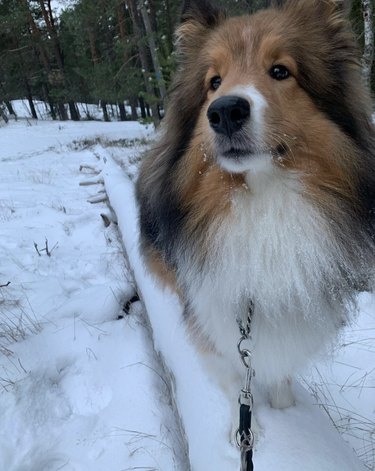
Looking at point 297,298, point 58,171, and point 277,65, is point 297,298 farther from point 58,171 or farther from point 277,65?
point 58,171

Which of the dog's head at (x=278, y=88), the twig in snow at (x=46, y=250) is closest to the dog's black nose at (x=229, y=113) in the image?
the dog's head at (x=278, y=88)

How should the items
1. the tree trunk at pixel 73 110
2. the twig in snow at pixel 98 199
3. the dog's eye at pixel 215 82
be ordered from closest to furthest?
the dog's eye at pixel 215 82 → the twig in snow at pixel 98 199 → the tree trunk at pixel 73 110

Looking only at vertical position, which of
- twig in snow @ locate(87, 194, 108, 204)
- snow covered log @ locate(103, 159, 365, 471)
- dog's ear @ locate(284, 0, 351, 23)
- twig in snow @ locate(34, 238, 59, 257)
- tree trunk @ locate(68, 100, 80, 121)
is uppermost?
dog's ear @ locate(284, 0, 351, 23)

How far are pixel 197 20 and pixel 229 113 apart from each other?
3.05 feet

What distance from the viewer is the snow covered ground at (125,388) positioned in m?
1.75

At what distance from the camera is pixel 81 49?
80.2 feet

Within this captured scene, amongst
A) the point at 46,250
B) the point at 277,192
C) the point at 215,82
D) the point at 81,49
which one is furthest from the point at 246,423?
the point at 81,49

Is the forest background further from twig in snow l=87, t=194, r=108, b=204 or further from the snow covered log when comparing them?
the snow covered log

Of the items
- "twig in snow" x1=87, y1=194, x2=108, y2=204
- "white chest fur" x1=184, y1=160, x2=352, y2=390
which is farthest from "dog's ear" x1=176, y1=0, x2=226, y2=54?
"twig in snow" x1=87, y1=194, x2=108, y2=204

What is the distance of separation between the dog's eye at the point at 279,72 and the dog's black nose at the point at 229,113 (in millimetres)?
328

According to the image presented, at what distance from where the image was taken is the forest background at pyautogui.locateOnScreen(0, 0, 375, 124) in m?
15.5

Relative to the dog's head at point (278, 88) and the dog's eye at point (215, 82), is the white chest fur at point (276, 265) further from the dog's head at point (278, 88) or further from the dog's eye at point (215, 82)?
the dog's eye at point (215, 82)

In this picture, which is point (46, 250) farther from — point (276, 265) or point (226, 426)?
point (276, 265)

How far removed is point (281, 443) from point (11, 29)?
2538 cm
